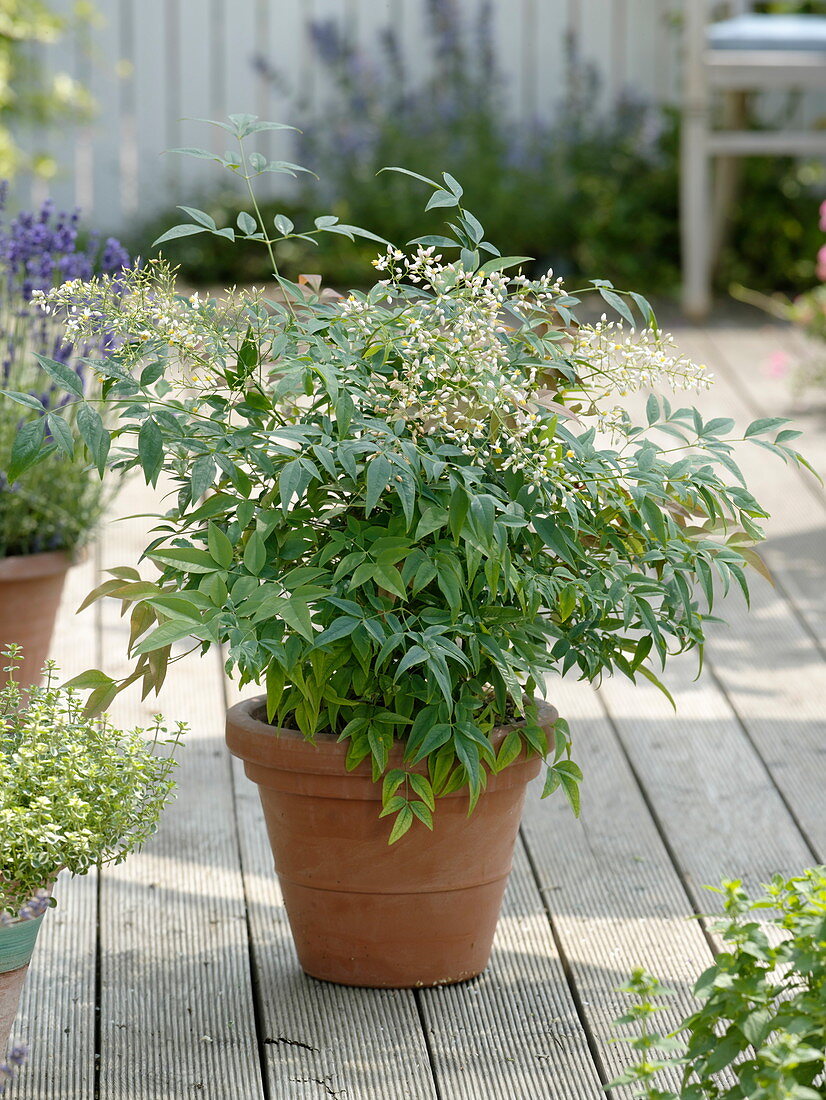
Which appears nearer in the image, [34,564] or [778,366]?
[34,564]

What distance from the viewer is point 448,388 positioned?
149 centimetres

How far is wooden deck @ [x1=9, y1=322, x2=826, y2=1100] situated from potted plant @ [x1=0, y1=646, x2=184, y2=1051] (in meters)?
0.24

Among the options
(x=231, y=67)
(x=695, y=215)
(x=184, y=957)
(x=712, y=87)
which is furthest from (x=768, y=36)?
(x=184, y=957)

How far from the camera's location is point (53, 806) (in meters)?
1.41

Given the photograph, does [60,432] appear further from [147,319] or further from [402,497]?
[402,497]

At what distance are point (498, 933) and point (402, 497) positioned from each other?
2.36 feet

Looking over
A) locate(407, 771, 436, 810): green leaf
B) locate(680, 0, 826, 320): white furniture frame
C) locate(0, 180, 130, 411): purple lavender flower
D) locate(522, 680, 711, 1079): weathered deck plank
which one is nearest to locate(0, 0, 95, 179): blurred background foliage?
locate(680, 0, 826, 320): white furniture frame

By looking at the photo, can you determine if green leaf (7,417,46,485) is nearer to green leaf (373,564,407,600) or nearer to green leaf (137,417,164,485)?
green leaf (137,417,164,485)

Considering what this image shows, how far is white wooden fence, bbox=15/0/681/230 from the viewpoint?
5.98 metres

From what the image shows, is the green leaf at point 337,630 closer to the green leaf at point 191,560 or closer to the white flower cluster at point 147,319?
the green leaf at point 191,560

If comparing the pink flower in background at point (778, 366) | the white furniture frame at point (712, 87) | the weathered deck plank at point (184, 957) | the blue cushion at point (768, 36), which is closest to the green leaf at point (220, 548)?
the weathered deck plank at point (184, 957)

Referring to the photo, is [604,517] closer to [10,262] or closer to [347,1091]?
[347,1091]

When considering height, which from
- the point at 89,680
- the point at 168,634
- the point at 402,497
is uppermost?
the point at 402,497

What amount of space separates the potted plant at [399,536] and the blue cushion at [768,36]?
12.5 ft
